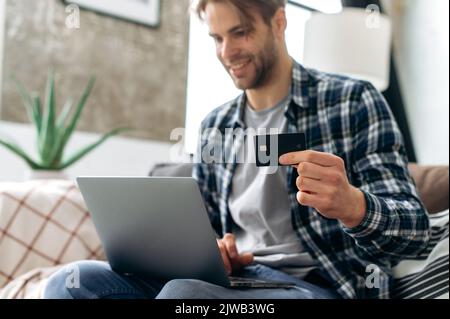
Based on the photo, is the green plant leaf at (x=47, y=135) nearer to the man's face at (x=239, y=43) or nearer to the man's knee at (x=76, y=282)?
the man's knee at (x=76, y=282)

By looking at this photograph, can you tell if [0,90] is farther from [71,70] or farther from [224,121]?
[224,121]

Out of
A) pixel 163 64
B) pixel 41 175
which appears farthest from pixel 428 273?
pixel 163 64

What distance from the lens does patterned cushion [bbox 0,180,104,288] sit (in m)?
1.15

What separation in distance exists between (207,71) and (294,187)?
18cm

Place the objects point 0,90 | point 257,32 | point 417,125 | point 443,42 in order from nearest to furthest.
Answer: point 257,32
point 443,42
point 417,125
point 0,90

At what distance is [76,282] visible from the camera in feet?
2.56

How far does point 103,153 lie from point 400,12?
3.36ft

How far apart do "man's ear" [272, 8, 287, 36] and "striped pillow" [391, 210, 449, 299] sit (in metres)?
0.42

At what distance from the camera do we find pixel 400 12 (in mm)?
1263

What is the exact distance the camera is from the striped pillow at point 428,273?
2.76ft

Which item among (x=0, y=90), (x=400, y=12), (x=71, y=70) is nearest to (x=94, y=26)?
(x=71, y=70)

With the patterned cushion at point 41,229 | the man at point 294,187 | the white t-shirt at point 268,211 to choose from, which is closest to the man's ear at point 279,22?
the man at point 294,187

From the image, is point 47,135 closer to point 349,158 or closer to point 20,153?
point 20,153

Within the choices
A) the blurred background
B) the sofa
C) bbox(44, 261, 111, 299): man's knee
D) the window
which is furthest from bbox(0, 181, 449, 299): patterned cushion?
the window
